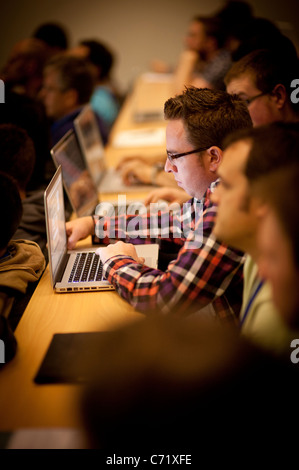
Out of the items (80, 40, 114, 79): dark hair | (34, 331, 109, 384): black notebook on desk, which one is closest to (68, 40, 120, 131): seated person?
(80, 40, 114, 79): dark hair

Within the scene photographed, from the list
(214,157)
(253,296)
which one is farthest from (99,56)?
(253,296)

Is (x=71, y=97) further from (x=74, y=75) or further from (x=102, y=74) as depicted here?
(x=102, y=74)

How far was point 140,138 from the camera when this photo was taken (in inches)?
133

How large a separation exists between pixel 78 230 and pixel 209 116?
63 centimetres

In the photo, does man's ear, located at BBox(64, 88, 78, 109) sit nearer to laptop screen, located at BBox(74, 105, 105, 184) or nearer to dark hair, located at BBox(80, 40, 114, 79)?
laptop screen, located at BBox(74, 105, 105, 184)

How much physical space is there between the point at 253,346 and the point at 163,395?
0.11 metres

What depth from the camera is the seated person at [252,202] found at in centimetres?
94

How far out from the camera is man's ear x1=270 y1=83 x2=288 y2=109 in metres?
1.96

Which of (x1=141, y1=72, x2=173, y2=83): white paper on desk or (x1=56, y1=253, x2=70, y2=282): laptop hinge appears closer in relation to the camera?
(x1=56, y1=253, x2=70, y2=282): laptop hinge

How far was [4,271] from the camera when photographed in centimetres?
142

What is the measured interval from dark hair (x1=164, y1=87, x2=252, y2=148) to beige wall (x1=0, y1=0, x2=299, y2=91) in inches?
198

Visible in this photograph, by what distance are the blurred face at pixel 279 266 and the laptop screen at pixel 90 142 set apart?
1599 mm

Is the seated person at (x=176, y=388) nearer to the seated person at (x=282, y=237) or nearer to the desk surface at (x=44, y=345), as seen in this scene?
the seated person at (x=282, y=237)
